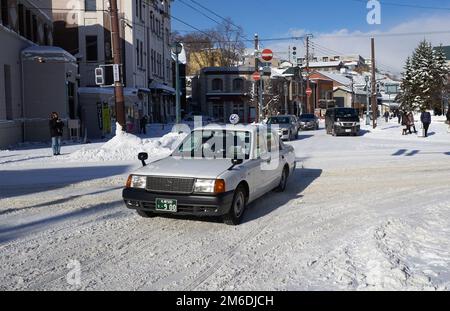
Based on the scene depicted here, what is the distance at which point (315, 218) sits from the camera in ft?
26.5

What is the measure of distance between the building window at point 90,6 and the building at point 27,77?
13482mm

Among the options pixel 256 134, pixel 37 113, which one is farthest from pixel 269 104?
pixel 256 134

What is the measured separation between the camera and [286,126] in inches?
1078

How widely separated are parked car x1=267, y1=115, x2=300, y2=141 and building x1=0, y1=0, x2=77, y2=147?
→ 1175cm

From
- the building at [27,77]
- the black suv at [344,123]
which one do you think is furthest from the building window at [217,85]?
the building at [27,77]

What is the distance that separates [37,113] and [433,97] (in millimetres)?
54909

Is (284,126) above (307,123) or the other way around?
the other way around

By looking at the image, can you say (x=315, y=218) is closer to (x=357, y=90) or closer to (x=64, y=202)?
(x=64, y=202)

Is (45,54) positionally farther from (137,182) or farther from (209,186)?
(209,186)

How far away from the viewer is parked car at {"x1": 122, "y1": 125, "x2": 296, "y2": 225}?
281 inches

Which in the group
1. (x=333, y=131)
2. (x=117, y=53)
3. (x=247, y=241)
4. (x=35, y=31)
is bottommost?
(x=247, y=241)

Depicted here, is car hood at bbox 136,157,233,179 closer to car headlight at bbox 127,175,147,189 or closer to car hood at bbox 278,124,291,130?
car headlight at bbox 127,175,147,189

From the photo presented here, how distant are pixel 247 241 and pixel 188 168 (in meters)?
1.51

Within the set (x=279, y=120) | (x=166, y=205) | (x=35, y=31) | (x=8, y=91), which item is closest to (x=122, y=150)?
(x=8, y=91)
